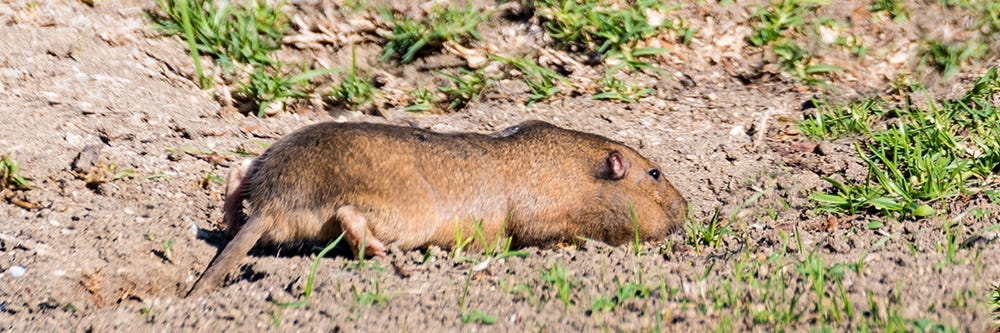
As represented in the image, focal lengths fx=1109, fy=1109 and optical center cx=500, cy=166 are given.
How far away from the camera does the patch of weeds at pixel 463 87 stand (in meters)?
6.02

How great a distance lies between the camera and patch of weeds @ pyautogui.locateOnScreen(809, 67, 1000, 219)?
174 inches

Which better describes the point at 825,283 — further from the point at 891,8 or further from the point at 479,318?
the point at 891,8

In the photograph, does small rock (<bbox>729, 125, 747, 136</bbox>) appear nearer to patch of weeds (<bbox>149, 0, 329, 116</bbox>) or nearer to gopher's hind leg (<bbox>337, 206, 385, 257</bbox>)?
patch of weeds (<bbox>149, 0, 329, 116</bbox>)

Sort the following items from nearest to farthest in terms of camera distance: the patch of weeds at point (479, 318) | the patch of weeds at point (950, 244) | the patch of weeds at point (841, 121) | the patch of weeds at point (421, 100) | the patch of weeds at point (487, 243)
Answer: the patch of weeds at point (479, 318) < the patch of weeds at point (950, 244) < the patch of weeds at point (487, 243) < the patch of weeds at point (841, 121) < the patch of weeds at point (421, 100)

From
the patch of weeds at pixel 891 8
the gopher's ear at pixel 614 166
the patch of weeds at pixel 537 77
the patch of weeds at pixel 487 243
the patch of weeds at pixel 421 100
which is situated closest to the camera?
the patch of weeds at pixel 487 243

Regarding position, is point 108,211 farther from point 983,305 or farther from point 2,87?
point 983,305

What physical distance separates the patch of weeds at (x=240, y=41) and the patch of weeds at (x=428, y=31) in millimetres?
570

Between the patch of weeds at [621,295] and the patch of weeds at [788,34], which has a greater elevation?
the patch of weeds at [621,295]

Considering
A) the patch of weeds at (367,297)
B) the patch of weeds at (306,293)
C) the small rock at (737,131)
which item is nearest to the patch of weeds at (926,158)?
the small rock at (737,131)

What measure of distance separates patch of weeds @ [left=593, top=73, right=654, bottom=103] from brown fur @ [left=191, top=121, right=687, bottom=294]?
A: 1279 millimetres

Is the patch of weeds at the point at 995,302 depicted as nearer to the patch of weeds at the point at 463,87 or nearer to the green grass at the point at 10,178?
the patch of weeds at the point at 463,87

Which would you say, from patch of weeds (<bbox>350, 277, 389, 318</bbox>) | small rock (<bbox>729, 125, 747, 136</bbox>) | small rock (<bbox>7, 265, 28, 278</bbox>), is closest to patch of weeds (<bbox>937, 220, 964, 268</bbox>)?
small rock (<bbox>729, 125, 747, 136</bbox>)

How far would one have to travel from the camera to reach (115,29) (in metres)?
5.96

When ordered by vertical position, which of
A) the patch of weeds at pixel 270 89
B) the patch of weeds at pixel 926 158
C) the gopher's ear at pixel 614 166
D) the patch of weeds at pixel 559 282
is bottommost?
the patch of weeds at pixel 270 89
